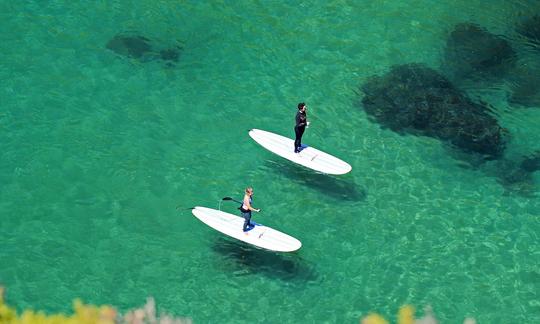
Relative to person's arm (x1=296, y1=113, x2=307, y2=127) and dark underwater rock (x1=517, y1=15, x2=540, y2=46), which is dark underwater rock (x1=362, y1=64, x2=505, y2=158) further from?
dark underwater rock (x1=517, y1=15, x2=540, y2=46)

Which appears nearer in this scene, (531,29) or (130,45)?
(130,45)

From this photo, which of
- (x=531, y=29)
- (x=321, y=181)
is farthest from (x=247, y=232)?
(x=531, y=29)

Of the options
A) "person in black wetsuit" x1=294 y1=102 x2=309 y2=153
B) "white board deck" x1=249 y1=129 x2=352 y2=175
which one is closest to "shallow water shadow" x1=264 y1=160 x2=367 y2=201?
"white board deck" x1=249 y1=129 x2=352 y2=175

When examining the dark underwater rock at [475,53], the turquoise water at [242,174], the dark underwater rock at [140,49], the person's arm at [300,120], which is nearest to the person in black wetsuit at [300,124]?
the person's arm at [300,120]

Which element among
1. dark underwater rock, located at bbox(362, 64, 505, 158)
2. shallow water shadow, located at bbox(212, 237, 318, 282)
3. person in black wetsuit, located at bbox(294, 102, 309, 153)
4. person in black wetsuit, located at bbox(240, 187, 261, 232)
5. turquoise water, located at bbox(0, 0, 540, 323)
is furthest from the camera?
dark underwater rock, located at bbox(362, 64, 505, 158)

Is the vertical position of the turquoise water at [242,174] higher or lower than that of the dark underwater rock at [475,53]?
lower

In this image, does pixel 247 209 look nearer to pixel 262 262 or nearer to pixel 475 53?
pixel 262 262

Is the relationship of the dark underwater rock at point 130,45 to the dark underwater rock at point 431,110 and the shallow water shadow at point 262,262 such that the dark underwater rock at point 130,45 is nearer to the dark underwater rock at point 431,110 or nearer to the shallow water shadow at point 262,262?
the dark underwater rock at point 431,110
